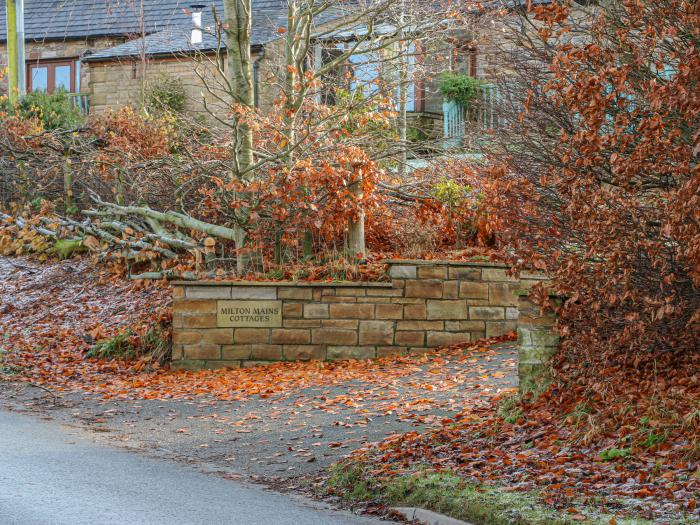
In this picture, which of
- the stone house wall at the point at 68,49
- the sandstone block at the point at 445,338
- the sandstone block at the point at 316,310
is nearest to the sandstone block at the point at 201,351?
the sandstone block at the point at 316,310

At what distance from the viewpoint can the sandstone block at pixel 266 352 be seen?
1362 cm

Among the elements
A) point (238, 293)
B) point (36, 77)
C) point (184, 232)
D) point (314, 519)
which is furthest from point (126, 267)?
point (36, 77)

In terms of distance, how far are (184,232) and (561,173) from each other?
31.7 feet

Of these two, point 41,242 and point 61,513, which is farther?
point 41,242

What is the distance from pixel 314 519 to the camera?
678 cm

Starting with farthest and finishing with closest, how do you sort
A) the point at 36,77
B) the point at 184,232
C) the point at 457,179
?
the point at 36,77 < the point at 184,232 < the point at 457,179

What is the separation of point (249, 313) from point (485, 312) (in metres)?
3.17

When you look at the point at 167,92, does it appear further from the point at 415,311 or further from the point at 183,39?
the point at 415,311

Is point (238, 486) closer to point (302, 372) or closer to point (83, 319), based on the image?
point (302, 372)

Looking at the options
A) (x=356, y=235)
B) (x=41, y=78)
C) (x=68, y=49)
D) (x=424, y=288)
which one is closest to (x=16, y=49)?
(x=68, y=49)

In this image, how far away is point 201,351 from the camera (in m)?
13.6

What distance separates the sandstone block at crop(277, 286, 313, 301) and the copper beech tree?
470 centimetres

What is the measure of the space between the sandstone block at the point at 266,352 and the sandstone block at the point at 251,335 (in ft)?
0.30

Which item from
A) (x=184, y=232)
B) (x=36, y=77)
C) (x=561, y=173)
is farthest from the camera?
(x=36, y=77)
